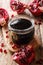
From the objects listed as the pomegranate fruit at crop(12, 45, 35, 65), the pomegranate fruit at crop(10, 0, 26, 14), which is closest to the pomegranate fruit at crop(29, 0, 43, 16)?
the pomegranate fruit at crop(10, 0, 26, 14)

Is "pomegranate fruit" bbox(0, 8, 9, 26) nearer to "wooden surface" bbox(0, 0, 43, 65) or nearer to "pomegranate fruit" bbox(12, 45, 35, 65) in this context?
"wooden surface" bbox(0, 0, 43, 65)

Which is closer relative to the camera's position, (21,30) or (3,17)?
(21,30)

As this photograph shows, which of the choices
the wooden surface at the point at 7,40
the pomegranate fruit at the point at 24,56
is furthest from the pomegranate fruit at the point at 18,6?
the pomegranate fruit at the point at 24,56

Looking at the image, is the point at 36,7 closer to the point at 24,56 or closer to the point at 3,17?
the point at 3,17

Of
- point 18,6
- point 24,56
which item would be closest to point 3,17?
point 18,6

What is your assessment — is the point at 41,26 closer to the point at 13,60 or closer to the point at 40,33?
the point at 40,33

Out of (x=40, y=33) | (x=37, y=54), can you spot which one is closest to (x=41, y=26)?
(x=40, y=33)
